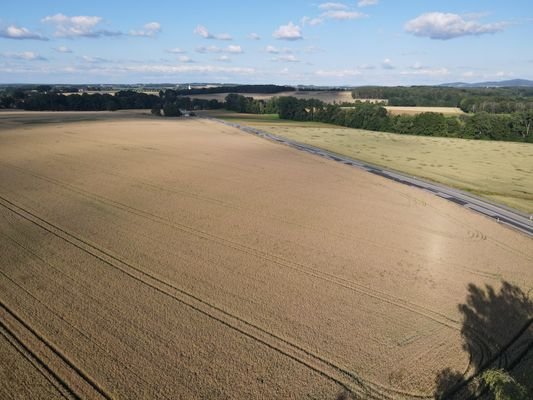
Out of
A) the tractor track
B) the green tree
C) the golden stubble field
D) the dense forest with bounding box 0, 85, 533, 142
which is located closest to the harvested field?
the dense forest with bounding box 0, 85, 533, 142

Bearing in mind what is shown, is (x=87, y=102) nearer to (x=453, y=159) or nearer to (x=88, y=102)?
(x=88, y=102)

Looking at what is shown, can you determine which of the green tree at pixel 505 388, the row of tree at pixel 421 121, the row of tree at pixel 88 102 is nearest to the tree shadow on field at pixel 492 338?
the green tree at pixel 505 388

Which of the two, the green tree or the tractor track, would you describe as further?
the tractor track

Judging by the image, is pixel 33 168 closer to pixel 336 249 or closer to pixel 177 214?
pixel 177 214

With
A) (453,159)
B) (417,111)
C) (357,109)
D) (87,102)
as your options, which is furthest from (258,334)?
(87,102)

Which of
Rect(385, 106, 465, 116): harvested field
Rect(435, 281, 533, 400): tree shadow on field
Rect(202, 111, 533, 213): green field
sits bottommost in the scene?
Rect(202, 111, 533, 213): green field

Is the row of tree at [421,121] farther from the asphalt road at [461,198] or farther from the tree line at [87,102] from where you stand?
the asphalt road at [461,198]

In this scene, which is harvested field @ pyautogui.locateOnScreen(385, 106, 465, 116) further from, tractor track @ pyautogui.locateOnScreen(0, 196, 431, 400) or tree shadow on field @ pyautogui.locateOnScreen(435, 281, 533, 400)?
tractor track @ pyautogui.locateOnScreen(0, 196, 431, 400)
